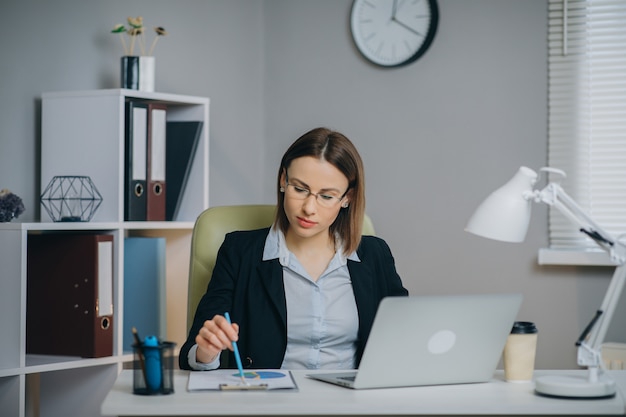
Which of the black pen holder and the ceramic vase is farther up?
the ceramic vase

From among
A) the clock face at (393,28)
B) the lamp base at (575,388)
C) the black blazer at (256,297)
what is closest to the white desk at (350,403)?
the lamp base at (575,388)

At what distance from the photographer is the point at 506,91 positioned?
3.37 meters

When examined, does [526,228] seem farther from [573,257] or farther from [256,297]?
[573,257]

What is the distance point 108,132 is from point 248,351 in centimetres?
98

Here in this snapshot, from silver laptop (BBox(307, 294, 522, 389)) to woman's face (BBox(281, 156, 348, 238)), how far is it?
0.49 metres

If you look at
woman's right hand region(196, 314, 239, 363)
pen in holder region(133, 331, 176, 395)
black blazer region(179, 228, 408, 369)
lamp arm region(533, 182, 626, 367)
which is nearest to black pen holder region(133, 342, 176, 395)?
pen in holder region(133, 331, 176, 395)

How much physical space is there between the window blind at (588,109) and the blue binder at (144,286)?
→ 151cm

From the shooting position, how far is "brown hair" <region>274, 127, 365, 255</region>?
81.9 inches

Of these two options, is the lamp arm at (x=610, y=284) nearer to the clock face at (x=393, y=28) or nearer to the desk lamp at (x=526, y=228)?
the desk lamp at (x=526, y=228)

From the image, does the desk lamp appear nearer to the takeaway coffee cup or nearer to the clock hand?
the takeaway coffee cup

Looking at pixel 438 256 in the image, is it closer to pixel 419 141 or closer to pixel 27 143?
pixel 419 141

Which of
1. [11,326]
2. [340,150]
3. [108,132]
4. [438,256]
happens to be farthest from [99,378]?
[438,256]

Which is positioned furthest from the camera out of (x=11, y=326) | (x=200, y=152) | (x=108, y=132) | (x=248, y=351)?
(x=200, y=152)

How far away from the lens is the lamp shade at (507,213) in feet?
5.09
